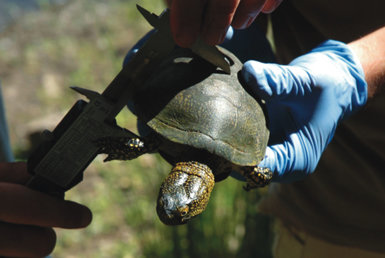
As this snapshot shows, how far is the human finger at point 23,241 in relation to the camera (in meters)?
1.60

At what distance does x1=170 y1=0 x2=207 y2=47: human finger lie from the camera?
1.33 metres

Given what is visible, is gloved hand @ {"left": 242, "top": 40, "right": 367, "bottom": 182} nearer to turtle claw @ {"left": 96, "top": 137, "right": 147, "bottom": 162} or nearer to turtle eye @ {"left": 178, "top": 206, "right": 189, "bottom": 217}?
turtle eye @ {"left": 178, "top": 206, "right": 189, "bottom": 217}

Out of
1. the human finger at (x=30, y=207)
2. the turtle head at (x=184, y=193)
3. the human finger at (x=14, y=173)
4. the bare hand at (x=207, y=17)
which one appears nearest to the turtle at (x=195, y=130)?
the turtle head at (x=184, y=193)

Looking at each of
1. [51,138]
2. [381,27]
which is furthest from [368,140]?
[51,138]

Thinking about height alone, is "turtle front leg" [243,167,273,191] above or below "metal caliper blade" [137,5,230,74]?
below

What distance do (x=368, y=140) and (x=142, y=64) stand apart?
1.08 metres

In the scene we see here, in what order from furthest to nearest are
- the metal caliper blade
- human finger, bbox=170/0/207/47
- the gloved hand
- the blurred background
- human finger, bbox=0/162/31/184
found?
the blurred background < human finger, bbox=0/162/31/184 < the gloved hand < the metal caliper blade < human finger, bbox=170/0/207/47

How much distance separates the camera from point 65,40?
5.45 meters

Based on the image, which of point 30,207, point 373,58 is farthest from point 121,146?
point 373,58

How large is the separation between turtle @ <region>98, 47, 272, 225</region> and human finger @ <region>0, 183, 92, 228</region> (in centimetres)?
31

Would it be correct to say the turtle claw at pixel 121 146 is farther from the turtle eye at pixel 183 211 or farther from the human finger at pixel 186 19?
Answer: the human finger at pixel 186 19

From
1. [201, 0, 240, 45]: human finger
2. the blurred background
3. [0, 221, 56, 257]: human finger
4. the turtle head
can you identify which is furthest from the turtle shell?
the blurred background

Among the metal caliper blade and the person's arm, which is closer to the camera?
the metal caliper blade

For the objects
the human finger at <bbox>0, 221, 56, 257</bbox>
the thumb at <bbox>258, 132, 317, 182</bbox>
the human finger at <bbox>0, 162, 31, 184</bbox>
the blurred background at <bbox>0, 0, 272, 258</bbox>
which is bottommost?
the blurred background at <bbox>0, 0, 272, 258</bbox>
